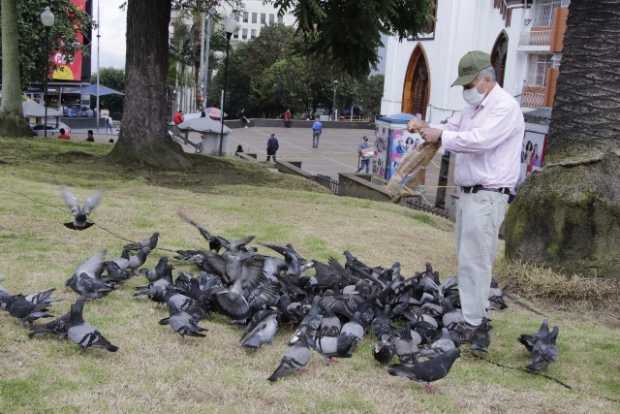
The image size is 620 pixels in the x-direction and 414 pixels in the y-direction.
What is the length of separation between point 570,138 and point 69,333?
5144mm

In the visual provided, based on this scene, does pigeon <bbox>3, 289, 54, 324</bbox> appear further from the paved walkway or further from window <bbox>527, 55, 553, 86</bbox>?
window <bbox>527, 55, 553, 86</bbox>

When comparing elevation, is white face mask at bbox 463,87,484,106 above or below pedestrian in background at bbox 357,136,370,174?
above

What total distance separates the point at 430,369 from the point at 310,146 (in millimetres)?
38324

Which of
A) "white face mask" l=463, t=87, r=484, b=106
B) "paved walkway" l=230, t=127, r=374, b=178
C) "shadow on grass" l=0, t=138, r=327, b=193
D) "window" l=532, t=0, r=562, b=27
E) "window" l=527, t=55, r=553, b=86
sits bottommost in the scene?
"paved walkway" l=230, t=127, r=374, b=178

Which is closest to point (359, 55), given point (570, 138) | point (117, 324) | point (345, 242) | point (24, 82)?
point (345, 242)

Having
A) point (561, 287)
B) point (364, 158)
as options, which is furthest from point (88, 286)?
point (364, 158)

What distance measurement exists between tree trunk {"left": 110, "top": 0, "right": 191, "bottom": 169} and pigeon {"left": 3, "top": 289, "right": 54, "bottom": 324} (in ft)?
30.5

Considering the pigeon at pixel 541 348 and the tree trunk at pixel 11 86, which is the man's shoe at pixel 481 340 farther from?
the tree trunk at pixel 11 86

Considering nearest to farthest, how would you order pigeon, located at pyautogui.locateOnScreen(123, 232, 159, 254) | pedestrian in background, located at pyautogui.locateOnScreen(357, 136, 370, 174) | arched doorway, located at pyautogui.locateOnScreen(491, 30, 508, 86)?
pigeon, located at pyautogui.locateOnScreen(123, 232, 159, 254) < pedestrian in background, located at pyautogui.locateOnScreen(357, 136, 370, 174) < arched doorway, located at pyautogui.locateOnScreen(491, 30, 508, 86)

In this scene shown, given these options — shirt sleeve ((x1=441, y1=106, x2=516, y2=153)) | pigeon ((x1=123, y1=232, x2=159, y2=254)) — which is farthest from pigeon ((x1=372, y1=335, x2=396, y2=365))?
pigeon ((x1=123, y1=232, x2=159, y2=254))

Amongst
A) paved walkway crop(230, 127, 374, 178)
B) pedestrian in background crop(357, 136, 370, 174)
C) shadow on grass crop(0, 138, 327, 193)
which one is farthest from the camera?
paved walkway crop(230, 127, 374, 178)

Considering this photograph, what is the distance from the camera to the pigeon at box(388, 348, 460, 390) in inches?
162

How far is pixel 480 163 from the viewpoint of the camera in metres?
4.95

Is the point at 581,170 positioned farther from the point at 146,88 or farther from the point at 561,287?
the point at 146,88
